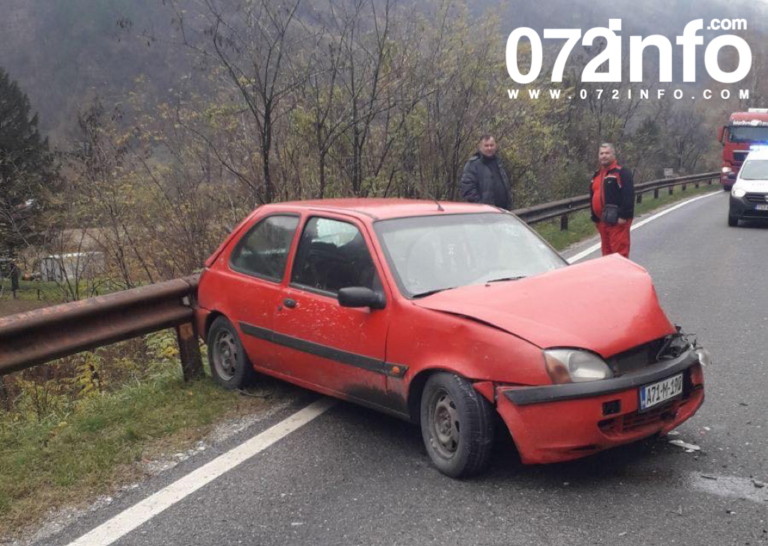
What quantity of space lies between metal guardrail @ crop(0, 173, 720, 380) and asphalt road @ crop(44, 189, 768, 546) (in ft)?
4.02

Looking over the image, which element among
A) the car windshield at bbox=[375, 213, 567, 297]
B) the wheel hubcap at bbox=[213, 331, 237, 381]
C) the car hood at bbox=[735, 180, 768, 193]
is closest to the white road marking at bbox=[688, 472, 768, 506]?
the car windshield at bbox=[375, 213, 567, 297]

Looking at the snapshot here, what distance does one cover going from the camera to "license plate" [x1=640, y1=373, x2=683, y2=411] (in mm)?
4047

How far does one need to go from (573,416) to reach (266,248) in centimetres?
273

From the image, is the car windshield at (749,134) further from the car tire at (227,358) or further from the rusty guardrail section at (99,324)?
the car tire at (227,358)

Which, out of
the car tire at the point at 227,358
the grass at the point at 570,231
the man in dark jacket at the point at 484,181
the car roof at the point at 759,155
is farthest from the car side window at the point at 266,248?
the car roof at the point at 759,155

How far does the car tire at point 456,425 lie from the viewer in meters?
4.06

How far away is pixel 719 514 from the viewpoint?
368 cm

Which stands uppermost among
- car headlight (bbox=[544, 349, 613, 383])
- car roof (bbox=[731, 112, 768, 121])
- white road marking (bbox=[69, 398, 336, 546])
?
car roof (bbox=[731, 112, 768, 121])

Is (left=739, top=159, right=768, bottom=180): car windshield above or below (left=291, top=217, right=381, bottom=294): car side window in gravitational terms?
below

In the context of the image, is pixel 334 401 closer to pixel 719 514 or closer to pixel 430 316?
pixel 430 316

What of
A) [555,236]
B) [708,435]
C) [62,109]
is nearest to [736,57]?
[62,109]

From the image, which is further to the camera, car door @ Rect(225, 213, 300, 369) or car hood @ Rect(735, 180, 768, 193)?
car hood @ Rect(735, 180, 768, 193)

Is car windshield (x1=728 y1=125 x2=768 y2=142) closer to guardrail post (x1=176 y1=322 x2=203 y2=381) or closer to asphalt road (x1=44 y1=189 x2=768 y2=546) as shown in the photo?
asphalt road (x1=44 y1=189 x2=768 y2=546)

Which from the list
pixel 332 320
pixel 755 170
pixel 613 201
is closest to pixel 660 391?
pixel 332 320
